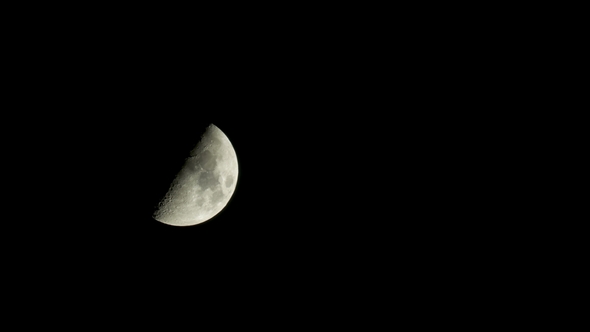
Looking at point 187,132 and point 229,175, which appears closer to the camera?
Answer: point 187,132

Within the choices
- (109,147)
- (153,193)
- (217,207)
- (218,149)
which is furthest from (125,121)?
(217,207)

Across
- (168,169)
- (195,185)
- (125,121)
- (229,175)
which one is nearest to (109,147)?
(125,121)

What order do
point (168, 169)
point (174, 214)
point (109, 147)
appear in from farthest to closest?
1. point (174, 214)
2. point (168, 169)
3. point (109, 147)

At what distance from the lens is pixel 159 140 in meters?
2.71

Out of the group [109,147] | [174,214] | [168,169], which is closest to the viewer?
[109,147]

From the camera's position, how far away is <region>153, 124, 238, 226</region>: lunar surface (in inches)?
116

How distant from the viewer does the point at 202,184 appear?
9.81 ft

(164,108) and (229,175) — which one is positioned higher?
(164,108)

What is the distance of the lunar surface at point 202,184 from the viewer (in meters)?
2.94

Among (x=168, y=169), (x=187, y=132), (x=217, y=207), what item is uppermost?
(x=187, y=132)

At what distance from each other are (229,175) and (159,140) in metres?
0.73

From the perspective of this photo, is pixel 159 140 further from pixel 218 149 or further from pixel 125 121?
pixel 218 149

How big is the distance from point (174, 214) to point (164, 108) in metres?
0.95

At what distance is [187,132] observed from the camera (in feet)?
9.44
